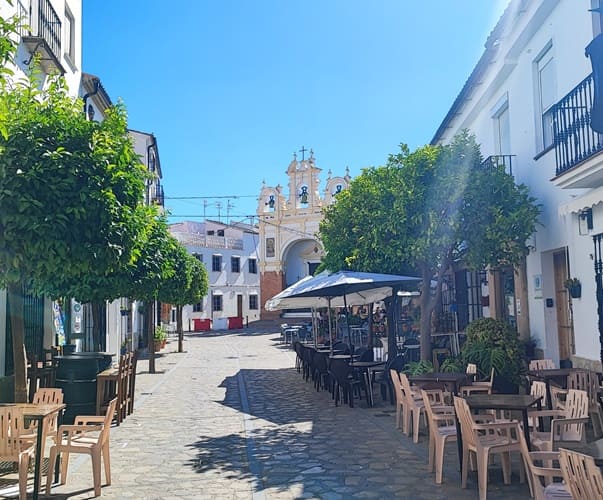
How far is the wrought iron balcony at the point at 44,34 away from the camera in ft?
37.4

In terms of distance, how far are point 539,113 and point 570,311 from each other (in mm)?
3636

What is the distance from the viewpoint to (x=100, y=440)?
5.82 m

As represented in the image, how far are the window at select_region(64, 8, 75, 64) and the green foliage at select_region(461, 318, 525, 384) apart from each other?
37.3ft

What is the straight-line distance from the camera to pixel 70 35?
1509 centimetres

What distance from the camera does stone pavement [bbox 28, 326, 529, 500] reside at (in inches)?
228

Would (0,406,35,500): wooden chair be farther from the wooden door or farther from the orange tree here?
the wooden door

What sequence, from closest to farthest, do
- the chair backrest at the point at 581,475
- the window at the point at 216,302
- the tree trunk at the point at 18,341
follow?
→ 1. the chair backrest at the point at 581,475
2. the tree trunk at the point at 18,341
3. the window at the point at 216,302

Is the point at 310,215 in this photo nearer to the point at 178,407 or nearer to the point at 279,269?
the point at 279,269

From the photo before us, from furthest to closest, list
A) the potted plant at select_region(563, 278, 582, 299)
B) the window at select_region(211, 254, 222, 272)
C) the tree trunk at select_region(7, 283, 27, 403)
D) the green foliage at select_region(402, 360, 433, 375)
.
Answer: the window at select_region(211, 254, 222, 272)
the green foliage at select_region(402, 360, 433, 375)
the potted plant at select_region(563, 278, 582, 299)
the tree trunk at select_region(7, 283, 27, 403)

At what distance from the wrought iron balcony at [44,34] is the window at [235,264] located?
3626 centimetres

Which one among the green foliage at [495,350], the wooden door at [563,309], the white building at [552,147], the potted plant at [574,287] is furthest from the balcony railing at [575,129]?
the green foliage at [495,350]

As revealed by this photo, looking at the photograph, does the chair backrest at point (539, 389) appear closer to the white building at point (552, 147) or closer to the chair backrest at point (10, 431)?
the white building at point (552, 147)

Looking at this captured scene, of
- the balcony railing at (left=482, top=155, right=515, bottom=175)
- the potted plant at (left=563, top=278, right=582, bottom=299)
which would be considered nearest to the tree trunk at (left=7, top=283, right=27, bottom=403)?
the potted plant at (left=563, top=278, right=582, bottom=299)

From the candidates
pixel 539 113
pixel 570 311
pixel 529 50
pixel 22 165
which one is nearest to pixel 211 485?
pixel 22 165
